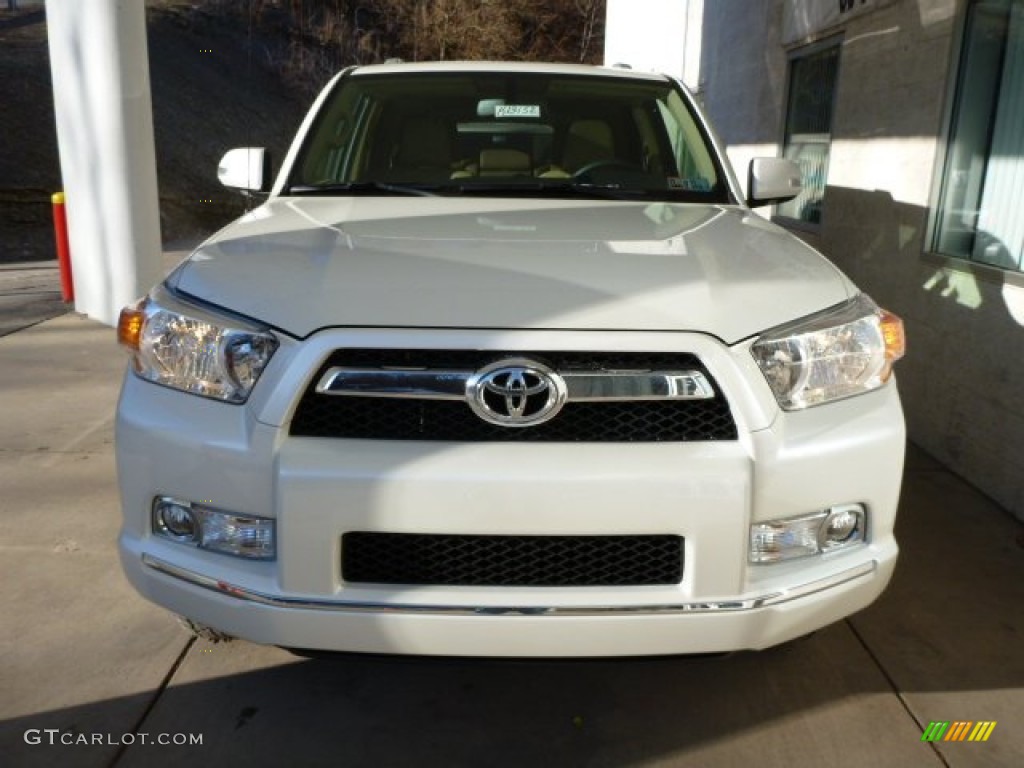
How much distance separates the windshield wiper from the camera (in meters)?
3.49

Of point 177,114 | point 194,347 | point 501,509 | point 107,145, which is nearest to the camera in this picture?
point 501,509

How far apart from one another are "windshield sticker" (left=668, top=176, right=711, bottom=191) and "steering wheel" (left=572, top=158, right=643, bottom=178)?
0.17 m

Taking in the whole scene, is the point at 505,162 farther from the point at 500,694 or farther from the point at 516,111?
the point at 500,694

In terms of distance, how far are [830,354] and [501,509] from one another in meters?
0.91

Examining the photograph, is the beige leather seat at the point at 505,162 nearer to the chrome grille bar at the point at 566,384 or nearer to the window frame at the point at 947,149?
the chrome grille bar at the point at 566,384

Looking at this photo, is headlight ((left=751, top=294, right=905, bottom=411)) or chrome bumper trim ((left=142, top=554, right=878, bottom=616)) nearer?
chrome bumper trim ((left=142, top=554, right=878, bottom=616))

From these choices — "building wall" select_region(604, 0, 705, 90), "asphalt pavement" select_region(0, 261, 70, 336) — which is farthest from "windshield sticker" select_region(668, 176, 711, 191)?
"building wall" select_region(604, 0, 705, 90)

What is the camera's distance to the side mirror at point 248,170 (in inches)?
150

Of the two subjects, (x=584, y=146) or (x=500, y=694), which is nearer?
(x=500, y=694)

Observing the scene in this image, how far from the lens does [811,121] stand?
8.09m

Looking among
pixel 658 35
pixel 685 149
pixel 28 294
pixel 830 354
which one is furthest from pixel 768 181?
pixel 658 35

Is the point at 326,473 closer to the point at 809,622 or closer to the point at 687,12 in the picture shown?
the point at 809,622

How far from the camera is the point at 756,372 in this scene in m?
2.21

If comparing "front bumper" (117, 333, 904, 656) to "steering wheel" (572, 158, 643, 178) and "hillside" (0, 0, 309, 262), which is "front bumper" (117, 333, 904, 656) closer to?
"steering wheel" (572, 158, 643, 178)
